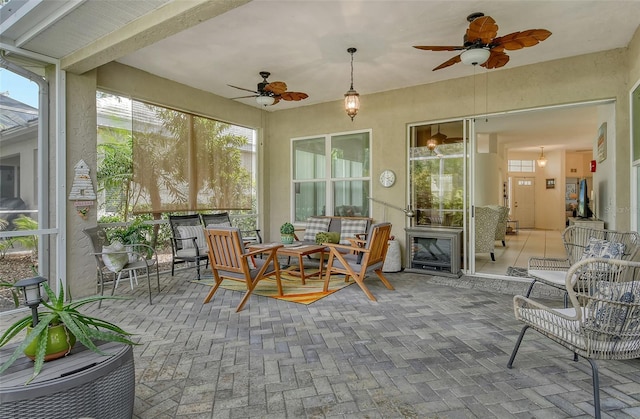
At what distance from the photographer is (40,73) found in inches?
162

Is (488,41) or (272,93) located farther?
(272,93)

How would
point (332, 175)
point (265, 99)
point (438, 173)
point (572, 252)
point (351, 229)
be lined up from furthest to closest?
1. point (332, 175)
2. point (351, 229)
3. point (438, 173)
4. point (265, 99)
5. point (572, 252)

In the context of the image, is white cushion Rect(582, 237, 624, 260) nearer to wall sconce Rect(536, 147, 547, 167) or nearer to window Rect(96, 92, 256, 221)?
window Rect(96, 92, 256, 221)

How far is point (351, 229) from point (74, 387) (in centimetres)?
485

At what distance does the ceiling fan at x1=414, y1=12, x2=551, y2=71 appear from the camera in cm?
306

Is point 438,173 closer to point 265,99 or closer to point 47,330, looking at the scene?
point 265,99

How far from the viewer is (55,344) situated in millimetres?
1657

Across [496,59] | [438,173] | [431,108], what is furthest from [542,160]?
[496,59]

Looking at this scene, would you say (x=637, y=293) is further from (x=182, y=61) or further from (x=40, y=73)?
(x=40, y=73)

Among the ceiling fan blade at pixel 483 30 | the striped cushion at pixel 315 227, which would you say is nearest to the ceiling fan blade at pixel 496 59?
the ceiling fan blade at pixel 483 30

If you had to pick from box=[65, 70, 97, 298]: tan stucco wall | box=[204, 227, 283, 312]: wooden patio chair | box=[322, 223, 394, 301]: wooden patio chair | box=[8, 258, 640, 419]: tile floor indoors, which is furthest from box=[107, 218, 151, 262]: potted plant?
box=[322, 223, 394, 301]: wooden patio chair

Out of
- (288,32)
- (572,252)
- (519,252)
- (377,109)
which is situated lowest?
(519,252)

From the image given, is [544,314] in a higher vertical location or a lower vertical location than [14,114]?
lower

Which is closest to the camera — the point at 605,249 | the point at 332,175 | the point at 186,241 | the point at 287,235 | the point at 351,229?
the point at 605,249
